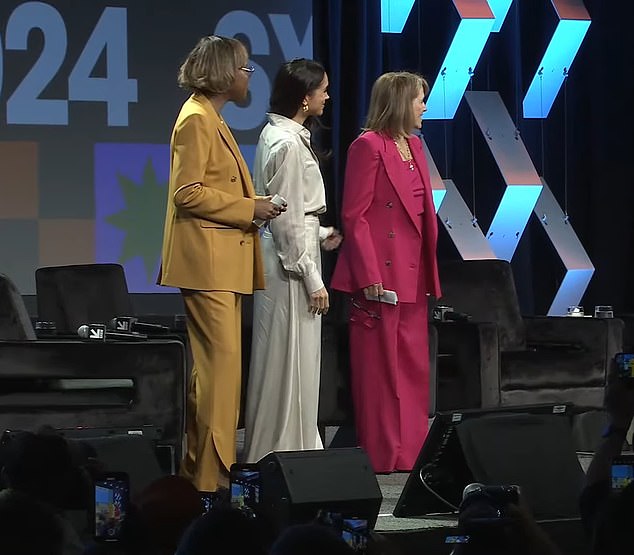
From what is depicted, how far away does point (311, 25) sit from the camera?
7277mm

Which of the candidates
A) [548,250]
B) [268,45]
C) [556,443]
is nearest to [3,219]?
[268,45]

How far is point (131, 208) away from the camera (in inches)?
275

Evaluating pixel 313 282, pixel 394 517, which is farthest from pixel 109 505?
Answer: pixel 313 282

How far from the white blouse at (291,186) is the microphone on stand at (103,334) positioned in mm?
541

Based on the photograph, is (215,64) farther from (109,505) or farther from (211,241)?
(109,505)

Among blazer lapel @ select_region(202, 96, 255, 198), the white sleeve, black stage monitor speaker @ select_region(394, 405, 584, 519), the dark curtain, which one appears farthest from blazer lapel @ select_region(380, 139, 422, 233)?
the dark curtain

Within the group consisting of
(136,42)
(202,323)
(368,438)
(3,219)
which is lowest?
(368,438)

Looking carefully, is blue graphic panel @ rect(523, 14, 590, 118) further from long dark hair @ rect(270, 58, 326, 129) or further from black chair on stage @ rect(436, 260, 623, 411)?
long dark hair @ rect(270, 58, 326, 129)

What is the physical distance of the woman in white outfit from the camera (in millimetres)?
4535

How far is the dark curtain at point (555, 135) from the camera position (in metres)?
7.73

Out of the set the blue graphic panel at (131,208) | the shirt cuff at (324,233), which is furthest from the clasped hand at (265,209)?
the blue graphic panel at (131,208)

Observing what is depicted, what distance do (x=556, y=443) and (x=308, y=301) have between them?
1051mm

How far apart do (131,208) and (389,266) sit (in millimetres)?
2315

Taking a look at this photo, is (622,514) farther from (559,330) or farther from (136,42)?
(136,42)
